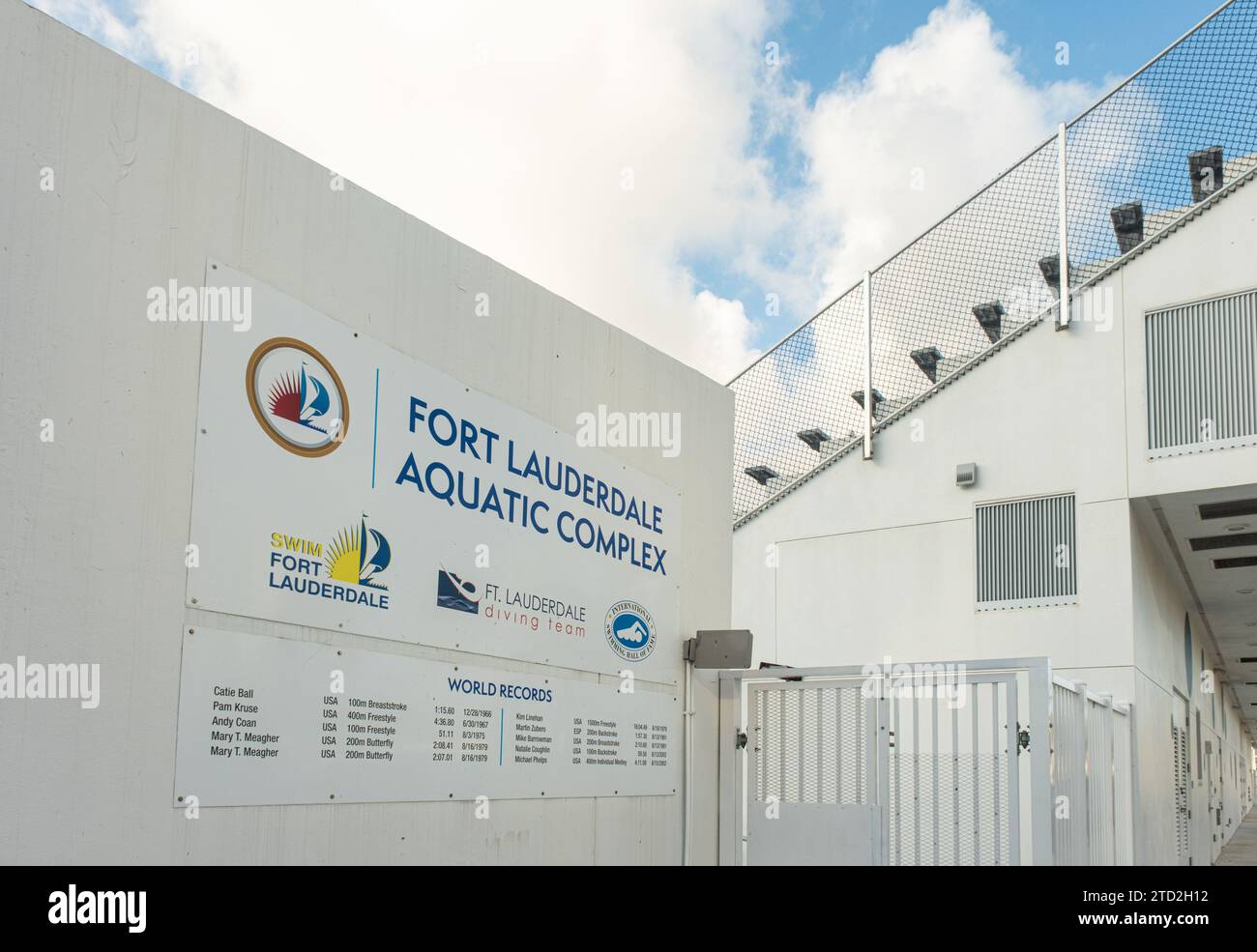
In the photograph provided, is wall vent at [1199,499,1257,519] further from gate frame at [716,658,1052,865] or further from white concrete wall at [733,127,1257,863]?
gate frame at [716,658,1052,865]

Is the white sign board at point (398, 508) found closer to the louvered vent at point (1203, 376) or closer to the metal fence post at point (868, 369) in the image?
the louvered vent at point (1203, 376)

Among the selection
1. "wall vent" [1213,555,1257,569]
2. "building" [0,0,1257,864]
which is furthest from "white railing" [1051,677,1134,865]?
"wall vent" [1213,555,1257,569]

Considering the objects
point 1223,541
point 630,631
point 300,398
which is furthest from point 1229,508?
point 300,398

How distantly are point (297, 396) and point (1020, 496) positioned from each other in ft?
30.8

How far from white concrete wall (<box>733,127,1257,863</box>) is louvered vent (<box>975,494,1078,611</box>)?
0.37 ft

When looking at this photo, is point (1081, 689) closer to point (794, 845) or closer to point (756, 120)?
point (794, 845)

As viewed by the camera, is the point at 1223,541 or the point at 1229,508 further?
the point at 1223,541

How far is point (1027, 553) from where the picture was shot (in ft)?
40.9

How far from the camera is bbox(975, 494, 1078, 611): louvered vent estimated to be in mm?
12164

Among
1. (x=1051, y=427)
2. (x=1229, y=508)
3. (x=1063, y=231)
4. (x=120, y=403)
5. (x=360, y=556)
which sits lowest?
(x=360, y=556)

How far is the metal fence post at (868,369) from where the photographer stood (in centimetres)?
1374

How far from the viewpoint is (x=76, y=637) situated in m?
3.90

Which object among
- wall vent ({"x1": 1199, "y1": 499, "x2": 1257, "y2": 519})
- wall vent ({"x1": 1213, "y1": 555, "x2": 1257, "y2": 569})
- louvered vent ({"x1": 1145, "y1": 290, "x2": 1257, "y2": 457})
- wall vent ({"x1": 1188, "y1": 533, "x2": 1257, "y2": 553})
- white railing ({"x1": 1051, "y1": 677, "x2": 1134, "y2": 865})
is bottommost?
white railing ({"x1": 1051, "y1": 677, "x2": 1134, "y2": 865})

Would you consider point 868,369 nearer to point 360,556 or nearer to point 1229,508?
point 1229,508
